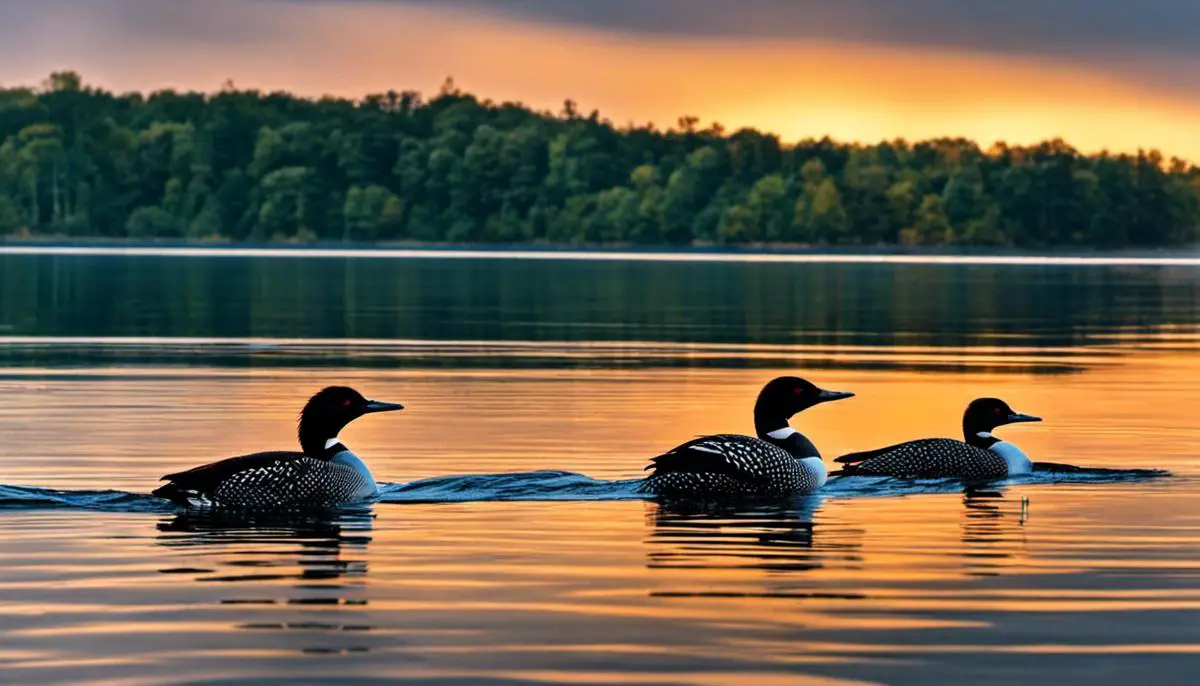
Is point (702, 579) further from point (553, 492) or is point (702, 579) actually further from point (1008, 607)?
point (553, 492)

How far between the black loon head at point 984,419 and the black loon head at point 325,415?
6.46 metres

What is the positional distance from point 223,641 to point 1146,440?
51.4ft

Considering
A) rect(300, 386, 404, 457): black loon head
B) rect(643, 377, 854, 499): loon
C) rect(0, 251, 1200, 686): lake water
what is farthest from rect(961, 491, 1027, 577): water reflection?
rect(300, 386, 404, 457): black loon head

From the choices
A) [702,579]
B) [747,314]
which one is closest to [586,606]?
[702,579]

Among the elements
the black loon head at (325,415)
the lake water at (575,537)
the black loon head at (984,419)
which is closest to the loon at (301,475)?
the black loon head at (325,415)

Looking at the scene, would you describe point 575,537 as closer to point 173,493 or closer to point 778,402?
point 173,493

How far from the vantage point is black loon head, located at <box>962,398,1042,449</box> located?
927 inches

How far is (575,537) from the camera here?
57.6 feet

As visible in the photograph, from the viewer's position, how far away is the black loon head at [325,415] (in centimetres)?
2000

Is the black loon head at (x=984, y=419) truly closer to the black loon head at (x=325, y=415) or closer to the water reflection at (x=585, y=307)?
the black loon head at (x=325, y=415)

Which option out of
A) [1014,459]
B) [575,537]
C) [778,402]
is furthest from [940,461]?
[575,537]

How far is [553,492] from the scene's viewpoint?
20.2 metres

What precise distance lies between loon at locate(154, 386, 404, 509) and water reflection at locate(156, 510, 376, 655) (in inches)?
7.1

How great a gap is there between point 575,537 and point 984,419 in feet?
24.0
